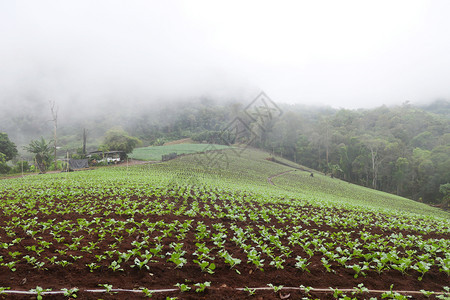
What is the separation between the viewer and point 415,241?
7.88m

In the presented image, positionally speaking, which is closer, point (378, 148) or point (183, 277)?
point (183, 277)

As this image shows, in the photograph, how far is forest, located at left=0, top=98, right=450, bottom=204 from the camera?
50688mm

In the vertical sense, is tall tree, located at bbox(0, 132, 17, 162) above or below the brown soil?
above

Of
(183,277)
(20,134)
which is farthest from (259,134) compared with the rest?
(20,134)

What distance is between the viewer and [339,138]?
70.9m

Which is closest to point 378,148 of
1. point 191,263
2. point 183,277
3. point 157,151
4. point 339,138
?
point 339,138

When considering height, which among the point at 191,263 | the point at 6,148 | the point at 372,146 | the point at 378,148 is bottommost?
the point at 378,148

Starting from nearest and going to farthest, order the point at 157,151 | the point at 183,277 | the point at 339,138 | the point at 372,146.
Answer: the point at 183,277
the point at 157,151
the point at 372,146
the point at 339,138

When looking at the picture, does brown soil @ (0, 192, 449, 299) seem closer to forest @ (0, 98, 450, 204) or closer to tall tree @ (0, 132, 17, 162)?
forest @ (0, 98, 450, 204)

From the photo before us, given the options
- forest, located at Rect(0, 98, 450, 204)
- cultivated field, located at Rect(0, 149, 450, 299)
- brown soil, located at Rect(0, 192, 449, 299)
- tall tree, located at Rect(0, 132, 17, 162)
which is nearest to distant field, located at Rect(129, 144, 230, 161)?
forest, located at Rect(0, 98, 450, 204)

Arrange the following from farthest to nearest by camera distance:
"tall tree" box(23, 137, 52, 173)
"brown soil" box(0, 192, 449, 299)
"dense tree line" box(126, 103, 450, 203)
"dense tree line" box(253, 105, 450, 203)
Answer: "dense tree line" box(126, 103, 450, 203), "dense tree line" box(253, 105, 450, 203), "tall tree" box(23, 137, 52, 173), "brown soil" box(0, 192, 449, 299)

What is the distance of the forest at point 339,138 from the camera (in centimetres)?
5069

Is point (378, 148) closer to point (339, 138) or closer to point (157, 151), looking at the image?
point (339, 138)

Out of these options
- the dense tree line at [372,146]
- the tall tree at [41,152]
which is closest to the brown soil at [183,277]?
the tall tree at [41,152]
